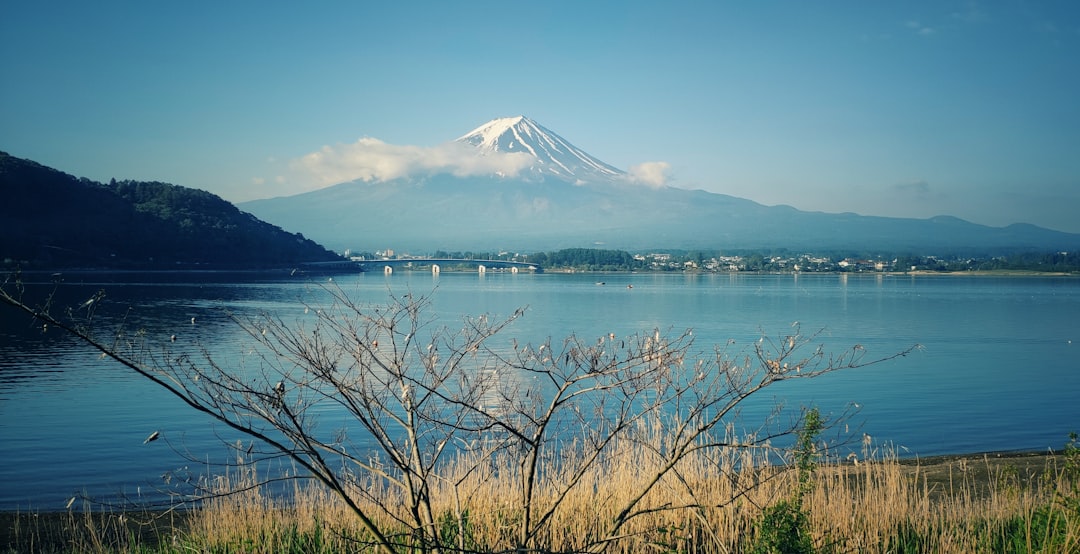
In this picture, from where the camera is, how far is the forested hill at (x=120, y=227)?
70688 millimetres

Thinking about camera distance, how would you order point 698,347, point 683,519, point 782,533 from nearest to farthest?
point 782,533 → point 683,519 → point 698,347

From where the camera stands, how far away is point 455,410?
867cm

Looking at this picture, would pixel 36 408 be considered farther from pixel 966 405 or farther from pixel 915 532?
pixel 966 405

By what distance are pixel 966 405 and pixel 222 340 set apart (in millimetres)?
22790

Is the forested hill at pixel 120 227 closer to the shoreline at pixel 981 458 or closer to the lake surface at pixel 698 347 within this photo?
the lake surface at pixel 698 347

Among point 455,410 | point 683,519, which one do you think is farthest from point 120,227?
point 683,519

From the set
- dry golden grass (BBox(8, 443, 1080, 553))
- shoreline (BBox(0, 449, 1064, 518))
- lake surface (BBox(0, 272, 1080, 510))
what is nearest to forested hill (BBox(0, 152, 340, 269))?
lake surface (BBox(0, 272, 1080, 510))

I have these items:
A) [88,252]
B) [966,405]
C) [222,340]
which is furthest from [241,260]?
[966,405]

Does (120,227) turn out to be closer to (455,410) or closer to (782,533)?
(455,410)

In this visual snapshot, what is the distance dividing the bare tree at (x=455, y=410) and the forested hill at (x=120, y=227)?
206 feet

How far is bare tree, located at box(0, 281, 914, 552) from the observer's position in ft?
11.8

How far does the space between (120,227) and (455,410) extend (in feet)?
266

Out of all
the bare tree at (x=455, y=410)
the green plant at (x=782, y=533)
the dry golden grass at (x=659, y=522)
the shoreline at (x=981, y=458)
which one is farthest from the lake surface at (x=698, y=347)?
the green plant at (x=782, y=533)

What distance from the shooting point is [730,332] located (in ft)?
110
